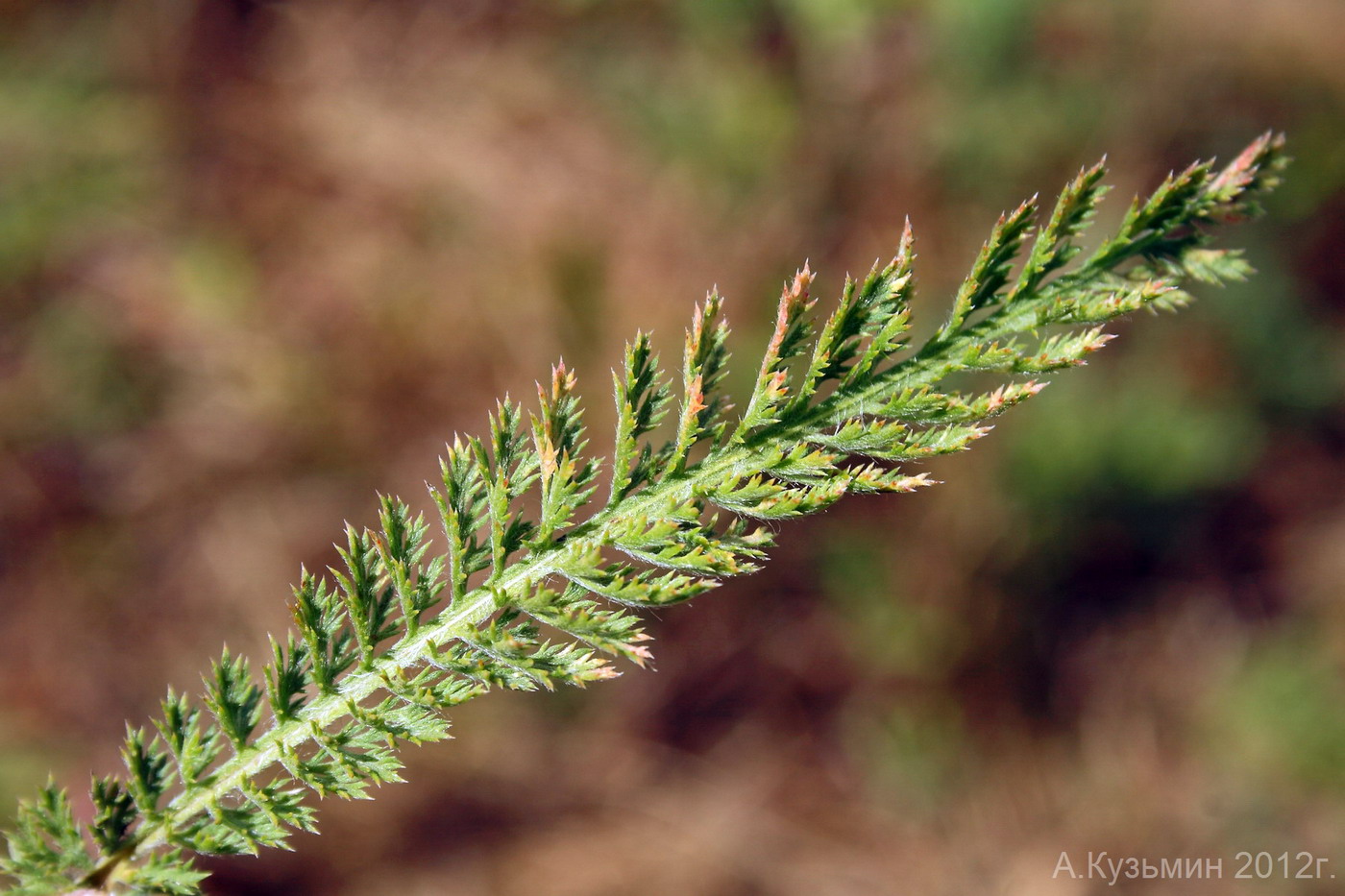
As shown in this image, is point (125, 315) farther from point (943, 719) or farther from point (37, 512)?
Answer: point (943, 719)

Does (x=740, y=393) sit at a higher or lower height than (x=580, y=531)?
higher

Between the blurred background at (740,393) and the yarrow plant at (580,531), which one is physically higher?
the blurred background at (740,393)

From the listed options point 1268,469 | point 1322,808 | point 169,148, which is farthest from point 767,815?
point 169,148

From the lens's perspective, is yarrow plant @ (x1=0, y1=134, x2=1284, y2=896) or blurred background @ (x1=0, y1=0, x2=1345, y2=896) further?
blurred background @ (x1=0, y1=0, x2=1345, y2=896)

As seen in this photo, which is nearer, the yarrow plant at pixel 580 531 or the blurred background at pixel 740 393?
the yarrow plant at pixel 580 531
